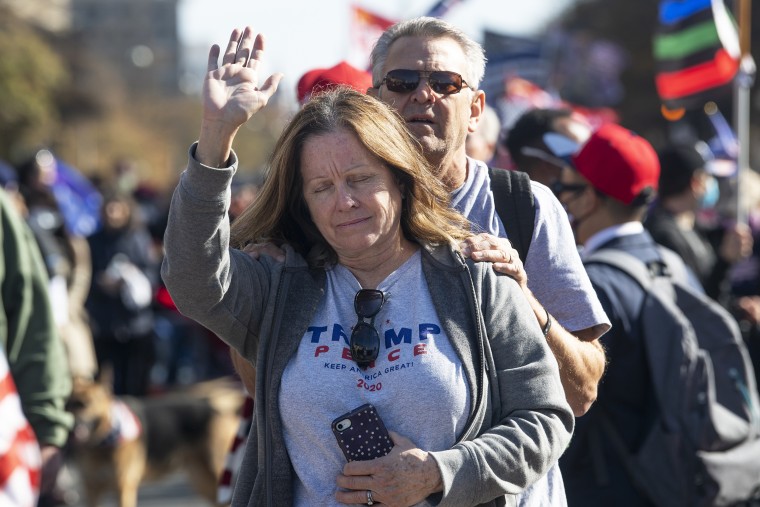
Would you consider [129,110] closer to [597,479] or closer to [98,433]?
[98,433]

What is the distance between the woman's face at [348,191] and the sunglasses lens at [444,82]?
0.44 meters

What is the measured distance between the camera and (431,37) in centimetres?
332

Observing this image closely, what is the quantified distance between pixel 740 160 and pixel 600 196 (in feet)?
9.17

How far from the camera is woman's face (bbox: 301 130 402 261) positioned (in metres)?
2.84

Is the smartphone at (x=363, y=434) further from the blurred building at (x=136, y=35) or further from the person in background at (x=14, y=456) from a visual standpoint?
the blurred building at (x=136, y=35)

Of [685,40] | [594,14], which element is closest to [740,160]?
[685,40]

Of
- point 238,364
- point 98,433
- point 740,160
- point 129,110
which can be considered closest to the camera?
point 238,364

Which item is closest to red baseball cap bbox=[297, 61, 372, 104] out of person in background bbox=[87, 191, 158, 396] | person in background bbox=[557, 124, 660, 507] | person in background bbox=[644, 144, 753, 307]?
person in background bbox=[557, 124, 660, 507]

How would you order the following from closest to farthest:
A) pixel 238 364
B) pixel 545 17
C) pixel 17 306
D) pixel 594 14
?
pixel 238 364
pixel 17 306
pixel 594 14
pixel 545 17

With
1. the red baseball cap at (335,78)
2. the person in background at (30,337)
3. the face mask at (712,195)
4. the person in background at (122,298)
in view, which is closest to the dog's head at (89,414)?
the person in background at (122,298)

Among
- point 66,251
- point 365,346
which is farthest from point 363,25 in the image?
point 365,346

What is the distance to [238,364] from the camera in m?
3.26

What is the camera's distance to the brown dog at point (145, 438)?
364 inches

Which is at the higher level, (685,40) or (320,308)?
(685,40)
